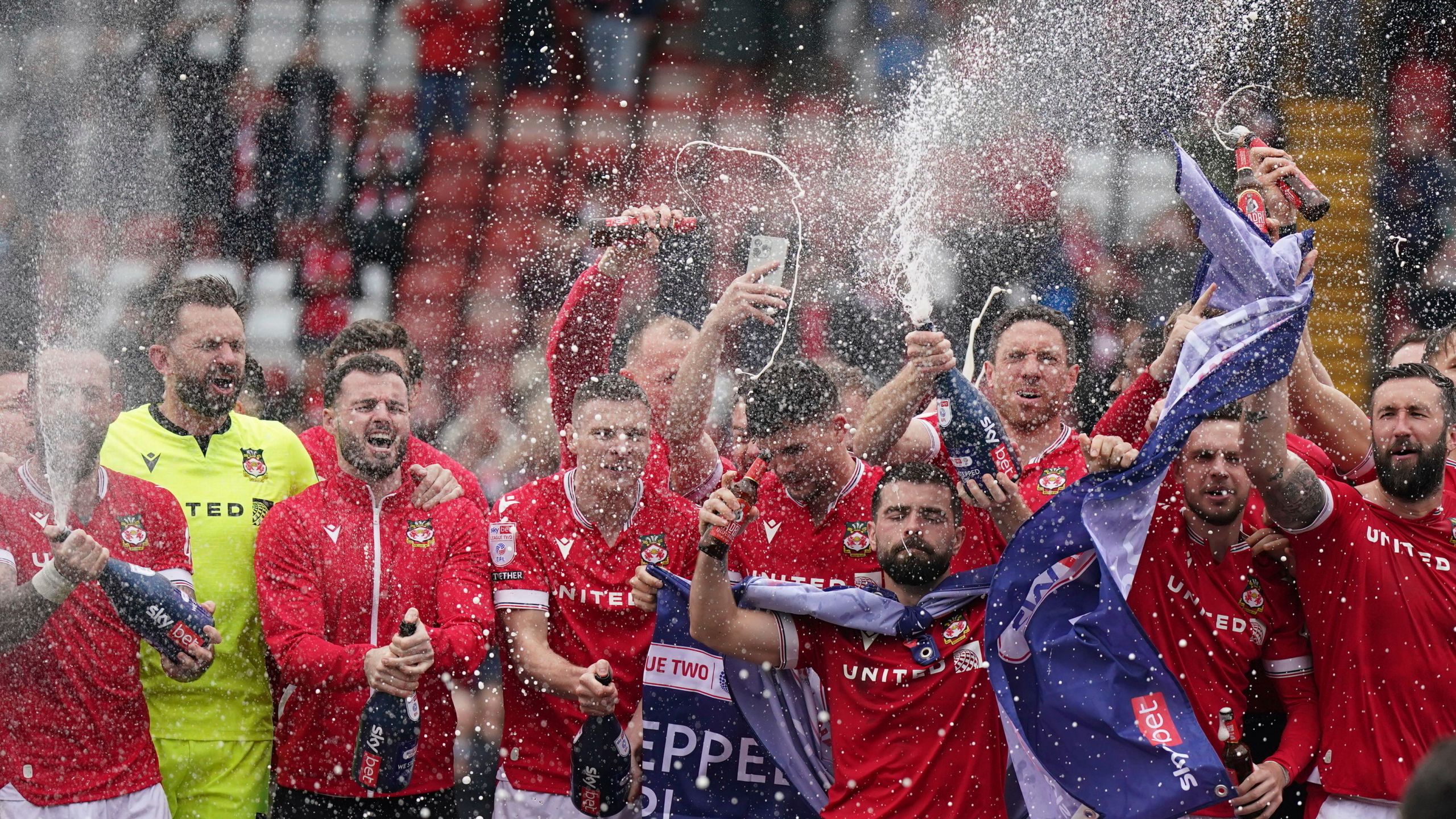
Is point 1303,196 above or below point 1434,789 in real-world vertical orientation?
above

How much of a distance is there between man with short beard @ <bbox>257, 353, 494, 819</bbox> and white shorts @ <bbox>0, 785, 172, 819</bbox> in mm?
362

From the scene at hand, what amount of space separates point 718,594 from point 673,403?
1.01m

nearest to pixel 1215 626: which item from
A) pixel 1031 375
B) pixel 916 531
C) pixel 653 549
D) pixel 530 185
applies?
pixel 916 531

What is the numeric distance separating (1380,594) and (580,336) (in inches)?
105

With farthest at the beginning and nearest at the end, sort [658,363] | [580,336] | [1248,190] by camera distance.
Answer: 1. [658,363]
2. [580,336]
3. [1248,190]

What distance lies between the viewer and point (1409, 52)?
959cm

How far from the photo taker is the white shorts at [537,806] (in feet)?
16.5

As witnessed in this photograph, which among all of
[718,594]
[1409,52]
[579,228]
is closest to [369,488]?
[718,594]

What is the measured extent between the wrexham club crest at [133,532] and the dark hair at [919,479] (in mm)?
2244

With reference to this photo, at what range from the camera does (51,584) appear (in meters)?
4.70

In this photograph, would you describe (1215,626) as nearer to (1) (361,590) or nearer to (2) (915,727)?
(2) (915,727)

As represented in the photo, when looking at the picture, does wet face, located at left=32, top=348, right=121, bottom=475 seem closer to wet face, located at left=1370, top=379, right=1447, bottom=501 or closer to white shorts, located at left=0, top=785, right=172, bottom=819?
white shorts, located at left=0, top=785, right=172, bottom=819

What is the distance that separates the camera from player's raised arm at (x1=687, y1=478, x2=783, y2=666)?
4.42 m

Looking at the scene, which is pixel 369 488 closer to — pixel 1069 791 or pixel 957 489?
pixel 957 489
